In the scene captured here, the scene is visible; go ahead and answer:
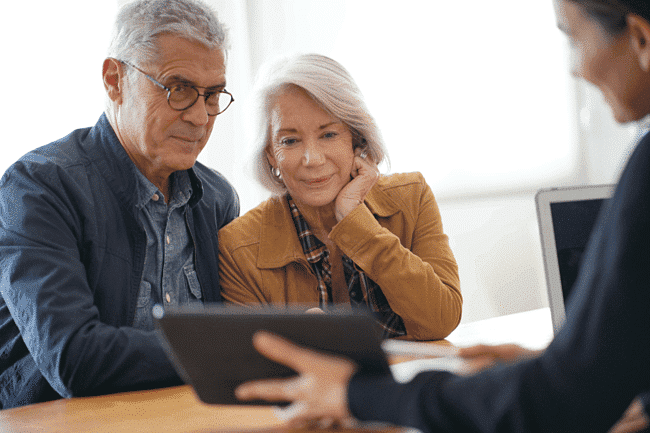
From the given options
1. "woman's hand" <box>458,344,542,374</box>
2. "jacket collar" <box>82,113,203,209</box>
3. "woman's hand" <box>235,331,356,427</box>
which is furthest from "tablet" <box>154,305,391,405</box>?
"jacket collar" <box>82,113,203,209</box>

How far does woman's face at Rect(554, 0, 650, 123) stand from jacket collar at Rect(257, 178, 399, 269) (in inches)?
42.9

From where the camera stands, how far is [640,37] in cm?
64

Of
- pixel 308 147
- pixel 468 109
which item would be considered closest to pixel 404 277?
pixel 308 147

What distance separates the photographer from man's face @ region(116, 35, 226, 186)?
1.51m

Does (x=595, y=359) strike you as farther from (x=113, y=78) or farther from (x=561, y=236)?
(x=113, y=78)

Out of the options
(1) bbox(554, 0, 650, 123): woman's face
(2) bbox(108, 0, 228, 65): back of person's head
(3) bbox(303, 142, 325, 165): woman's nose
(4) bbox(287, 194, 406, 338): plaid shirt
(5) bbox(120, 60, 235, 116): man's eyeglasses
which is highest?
(2) bbox(108, 0, 228, 65): back of person's head

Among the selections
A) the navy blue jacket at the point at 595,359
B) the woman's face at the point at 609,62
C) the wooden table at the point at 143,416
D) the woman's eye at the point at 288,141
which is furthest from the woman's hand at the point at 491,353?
the woman's eye at the point at 288,141

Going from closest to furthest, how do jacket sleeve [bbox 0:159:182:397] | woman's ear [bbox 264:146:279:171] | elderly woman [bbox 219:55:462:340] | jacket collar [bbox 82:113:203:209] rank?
jacket sleeve [bbox 0:159:182:397], jacket collar [bbox 82:113:203:209], elderly woman [bbox 219:55:462:340], woman's ear [bbox 264:146:279:171]

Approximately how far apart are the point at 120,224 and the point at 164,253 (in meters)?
0.14

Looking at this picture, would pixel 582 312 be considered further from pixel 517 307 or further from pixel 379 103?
pixel 517 307

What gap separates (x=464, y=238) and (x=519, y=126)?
28.7 inches

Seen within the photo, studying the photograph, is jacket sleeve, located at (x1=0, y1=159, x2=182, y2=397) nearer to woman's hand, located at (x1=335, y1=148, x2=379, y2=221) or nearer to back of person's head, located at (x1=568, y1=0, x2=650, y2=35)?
woman's hand, located at (x1=335, y1=148, x2=379, y2=221)

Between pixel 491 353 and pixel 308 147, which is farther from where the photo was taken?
pixel 308 147

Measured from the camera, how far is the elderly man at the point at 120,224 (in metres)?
1.18
